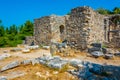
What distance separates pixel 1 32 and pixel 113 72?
3009 cm

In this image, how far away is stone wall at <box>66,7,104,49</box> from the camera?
15.5 m

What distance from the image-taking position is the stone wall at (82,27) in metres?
15.5

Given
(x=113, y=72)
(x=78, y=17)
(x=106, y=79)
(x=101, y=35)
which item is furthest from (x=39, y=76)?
(x=101, y=35)

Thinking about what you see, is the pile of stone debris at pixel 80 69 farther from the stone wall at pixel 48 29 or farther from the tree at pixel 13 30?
the tree at pixel 13 30

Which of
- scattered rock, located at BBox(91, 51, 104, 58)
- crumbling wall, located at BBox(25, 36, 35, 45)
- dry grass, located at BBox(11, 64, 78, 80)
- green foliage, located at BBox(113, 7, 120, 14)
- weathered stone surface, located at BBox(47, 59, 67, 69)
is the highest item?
green foliage, located at BBox(113, 7, 120, 14)

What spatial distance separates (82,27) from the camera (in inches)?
618

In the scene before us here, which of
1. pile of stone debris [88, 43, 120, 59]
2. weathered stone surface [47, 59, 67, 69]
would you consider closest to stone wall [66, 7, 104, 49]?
pile of stone debris [88, 43, 120, 59]

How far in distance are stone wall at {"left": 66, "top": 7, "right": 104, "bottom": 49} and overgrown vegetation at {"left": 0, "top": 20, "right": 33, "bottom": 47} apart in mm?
18470

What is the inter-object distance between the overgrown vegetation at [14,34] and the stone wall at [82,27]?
60.6ft

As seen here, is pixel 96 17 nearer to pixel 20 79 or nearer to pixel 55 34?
pixel 55 34

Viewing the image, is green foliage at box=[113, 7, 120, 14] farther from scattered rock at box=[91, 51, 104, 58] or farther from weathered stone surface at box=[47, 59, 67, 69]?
weathered stone surface at box=[47, 59, 67, 69]

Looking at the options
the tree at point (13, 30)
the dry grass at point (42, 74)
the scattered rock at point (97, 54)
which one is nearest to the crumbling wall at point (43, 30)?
the scattered rock at point (97, 54)

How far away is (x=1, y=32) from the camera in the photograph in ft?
122

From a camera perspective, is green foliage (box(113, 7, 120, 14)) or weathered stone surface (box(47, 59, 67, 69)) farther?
green foliage (box(113, 7, 120, 14))
